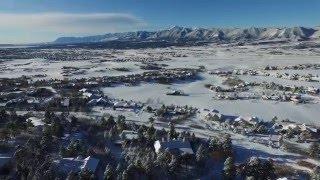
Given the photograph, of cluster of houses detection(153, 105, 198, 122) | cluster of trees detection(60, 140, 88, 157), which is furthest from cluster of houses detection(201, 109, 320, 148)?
cluster of trees detection(60, 140, 88, 157)

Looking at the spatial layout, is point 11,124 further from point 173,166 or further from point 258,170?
point 258,170

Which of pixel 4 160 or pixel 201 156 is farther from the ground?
pixel 4 160

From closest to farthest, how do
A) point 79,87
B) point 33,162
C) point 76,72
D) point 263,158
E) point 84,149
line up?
point 33,162 → point 84,149 → point 263,158 → point 79,87 → point 76,72


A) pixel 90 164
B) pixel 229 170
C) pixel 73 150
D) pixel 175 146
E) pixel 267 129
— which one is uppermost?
pixel 73 150

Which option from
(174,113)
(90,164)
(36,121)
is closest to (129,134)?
(90,164)

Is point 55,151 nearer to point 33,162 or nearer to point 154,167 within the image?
point 33,162

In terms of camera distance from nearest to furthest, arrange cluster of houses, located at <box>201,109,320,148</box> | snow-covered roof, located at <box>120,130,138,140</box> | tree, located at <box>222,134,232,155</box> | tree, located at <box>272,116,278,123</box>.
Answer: tree, located at <box>222,134,232,155</box> → snow-covered roof, located at <box>120,130,138,140</box> → cluster of houses, located at <box>201,109,320,148</box> → tree, located at <box>272,116,278,123</box>

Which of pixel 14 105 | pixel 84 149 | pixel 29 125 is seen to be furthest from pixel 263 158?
pixel 14 105

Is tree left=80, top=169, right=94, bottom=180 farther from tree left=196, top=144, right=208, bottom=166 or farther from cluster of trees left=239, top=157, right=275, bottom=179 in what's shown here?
cluster of trees left=239, top=157, right=275, bottom=179

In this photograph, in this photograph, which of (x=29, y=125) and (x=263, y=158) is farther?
(x=29, y=125)

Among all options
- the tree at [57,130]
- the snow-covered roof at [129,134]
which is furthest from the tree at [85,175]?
the tree at [57,130]

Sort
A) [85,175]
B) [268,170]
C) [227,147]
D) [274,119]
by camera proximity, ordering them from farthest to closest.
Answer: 1. [274,119]
2. [227,147]
3. [268,170]
4. [85,175]
